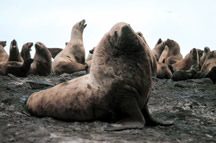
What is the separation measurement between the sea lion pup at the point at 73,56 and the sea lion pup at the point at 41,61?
0.41 m

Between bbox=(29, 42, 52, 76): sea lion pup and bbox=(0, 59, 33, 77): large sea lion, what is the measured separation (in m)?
0.65

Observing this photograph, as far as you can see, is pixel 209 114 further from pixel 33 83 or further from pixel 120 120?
pixel 33 83

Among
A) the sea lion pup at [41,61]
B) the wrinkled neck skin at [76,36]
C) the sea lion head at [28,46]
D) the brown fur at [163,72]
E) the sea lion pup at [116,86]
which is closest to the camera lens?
the sea lion pup at [116,86]

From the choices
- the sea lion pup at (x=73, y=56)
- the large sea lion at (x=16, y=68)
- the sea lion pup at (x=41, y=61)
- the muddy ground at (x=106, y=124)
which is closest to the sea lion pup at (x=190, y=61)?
the sea lion pup at (x=73, y=56)

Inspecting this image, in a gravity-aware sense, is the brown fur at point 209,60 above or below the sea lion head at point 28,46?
below

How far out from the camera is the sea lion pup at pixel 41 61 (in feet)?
31.6

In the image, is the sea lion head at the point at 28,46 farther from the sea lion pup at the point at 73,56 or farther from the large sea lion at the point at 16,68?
the large sea lion at the point at 16,68

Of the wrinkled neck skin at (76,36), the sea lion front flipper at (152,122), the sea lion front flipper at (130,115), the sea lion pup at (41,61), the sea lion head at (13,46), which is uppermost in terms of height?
the wrinkled neck skin at (76,36)

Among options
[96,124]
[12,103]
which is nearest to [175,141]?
[96,124]

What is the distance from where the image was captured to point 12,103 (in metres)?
4.64

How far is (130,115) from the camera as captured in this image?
136 inches

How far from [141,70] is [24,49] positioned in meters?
8.67

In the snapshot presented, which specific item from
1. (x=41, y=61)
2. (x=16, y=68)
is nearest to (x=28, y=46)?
(x=41, y=61)

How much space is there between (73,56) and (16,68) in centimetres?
243
